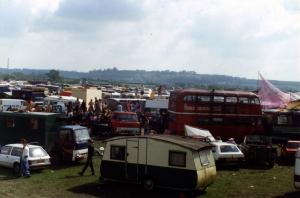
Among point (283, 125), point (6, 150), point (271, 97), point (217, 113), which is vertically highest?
point (271, 97)

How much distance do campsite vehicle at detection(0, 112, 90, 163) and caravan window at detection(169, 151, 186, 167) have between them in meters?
7.67

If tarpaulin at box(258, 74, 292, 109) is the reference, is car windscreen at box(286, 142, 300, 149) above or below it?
below

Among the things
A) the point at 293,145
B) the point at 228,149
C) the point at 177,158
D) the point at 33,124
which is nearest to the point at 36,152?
the point at 33,124

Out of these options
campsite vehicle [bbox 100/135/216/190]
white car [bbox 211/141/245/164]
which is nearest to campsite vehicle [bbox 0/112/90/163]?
campsite vehicle [bbox 100/135/216/190]

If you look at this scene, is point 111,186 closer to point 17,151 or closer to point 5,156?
point 17,151

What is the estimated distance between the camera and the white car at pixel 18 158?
77.5 ft

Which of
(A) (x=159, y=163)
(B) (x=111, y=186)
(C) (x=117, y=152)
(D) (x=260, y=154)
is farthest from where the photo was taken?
(D) (x=260, y=154)

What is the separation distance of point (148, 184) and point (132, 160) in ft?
4.06

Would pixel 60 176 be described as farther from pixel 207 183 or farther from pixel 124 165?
pixel 207 183

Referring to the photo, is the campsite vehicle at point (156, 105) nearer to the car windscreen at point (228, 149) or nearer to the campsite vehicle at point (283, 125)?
the campsite vehicle at point (283, 125)

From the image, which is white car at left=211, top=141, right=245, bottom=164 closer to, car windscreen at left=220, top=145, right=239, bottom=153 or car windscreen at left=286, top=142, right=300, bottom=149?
car windscreen at left=220, top=145, right=239, bottom=153

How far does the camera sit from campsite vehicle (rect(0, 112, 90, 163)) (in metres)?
25.9

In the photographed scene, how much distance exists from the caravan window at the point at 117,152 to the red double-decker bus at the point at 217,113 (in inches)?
569

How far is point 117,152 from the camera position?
21.0 meters
